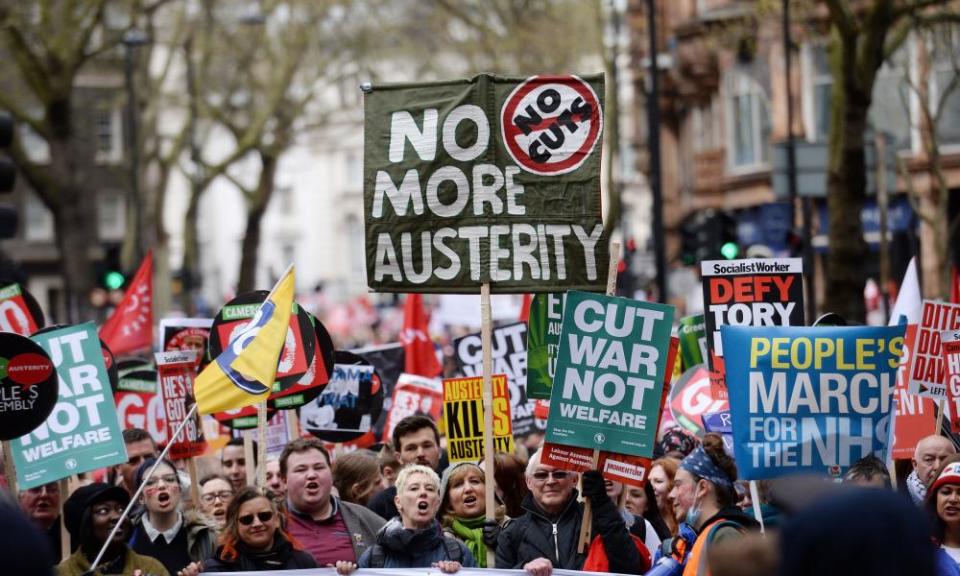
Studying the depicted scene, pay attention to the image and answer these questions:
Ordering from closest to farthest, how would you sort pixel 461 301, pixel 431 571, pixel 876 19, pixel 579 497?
pixel 431 571
pixel 579 497
pixel 876 19
pixel 461 301

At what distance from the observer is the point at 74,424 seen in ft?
29.8

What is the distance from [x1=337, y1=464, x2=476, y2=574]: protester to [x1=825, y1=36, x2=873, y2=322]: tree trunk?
12.0 metres

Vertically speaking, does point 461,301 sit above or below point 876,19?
below

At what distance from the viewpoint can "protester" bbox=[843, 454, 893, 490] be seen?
7.50m

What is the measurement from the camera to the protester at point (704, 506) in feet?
21.6

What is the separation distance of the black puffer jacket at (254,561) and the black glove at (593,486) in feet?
4.06

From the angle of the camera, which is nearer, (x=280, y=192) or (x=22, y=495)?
(x=22, y=495)

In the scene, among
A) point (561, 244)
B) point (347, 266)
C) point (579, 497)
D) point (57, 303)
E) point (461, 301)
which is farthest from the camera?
point (347, 266)

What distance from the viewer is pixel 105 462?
8.97 metres

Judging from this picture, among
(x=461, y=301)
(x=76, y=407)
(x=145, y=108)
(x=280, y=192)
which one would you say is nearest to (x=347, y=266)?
(x=280, y=192)

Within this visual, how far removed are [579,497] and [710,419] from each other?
1.53 meters

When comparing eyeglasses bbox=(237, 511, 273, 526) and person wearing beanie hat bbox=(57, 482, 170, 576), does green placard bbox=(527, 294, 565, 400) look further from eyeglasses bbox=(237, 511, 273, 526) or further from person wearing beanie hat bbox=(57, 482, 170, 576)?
person wearing beanie hat bbox=(57, 482, 170, 576)

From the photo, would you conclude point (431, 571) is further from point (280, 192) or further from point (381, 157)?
point (280, 192)

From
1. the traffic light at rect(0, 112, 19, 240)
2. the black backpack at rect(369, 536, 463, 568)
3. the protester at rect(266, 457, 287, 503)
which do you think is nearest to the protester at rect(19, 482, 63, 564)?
the protester at rect(266, 457, 287, 503)
